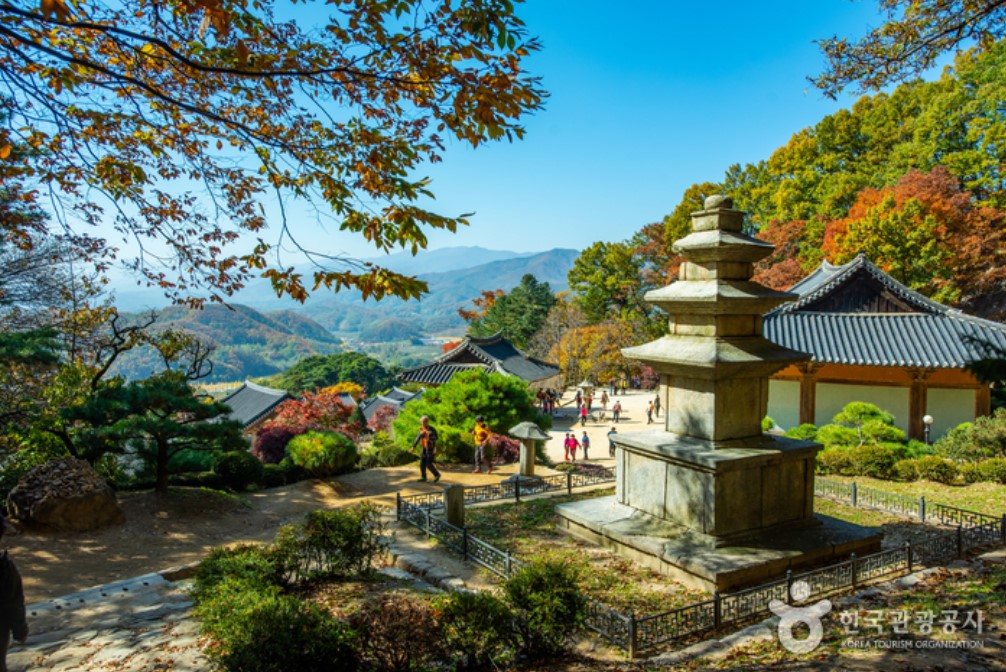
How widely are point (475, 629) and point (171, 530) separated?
8493 millimetres

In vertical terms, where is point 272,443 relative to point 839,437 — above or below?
below

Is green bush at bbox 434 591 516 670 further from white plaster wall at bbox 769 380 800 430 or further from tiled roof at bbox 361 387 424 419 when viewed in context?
tiled roof at bbox 361 387 424 419

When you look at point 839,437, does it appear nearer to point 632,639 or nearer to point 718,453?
point 718,453

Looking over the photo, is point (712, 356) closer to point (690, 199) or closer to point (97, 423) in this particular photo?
point (97, 423)

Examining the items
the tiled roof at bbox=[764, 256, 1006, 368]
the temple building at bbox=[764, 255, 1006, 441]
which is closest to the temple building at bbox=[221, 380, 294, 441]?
the temple building at bbox=[764, 255, 1006, 441]

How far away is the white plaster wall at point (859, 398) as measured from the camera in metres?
A: 20.7

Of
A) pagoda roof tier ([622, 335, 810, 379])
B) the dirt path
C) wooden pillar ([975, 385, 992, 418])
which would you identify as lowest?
the dirt path

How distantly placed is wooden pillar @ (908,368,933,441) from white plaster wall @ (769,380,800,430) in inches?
141

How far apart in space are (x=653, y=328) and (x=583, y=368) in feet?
21.1

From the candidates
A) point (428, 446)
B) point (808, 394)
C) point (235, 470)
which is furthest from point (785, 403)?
point (235, 470)

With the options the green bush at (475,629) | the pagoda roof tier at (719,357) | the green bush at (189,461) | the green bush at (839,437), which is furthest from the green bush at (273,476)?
the green bush at (839,437)

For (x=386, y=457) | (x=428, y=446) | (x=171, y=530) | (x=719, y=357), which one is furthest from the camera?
(x=386, y=457)

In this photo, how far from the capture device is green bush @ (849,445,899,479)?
589 inches

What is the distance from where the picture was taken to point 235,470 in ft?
48.2
